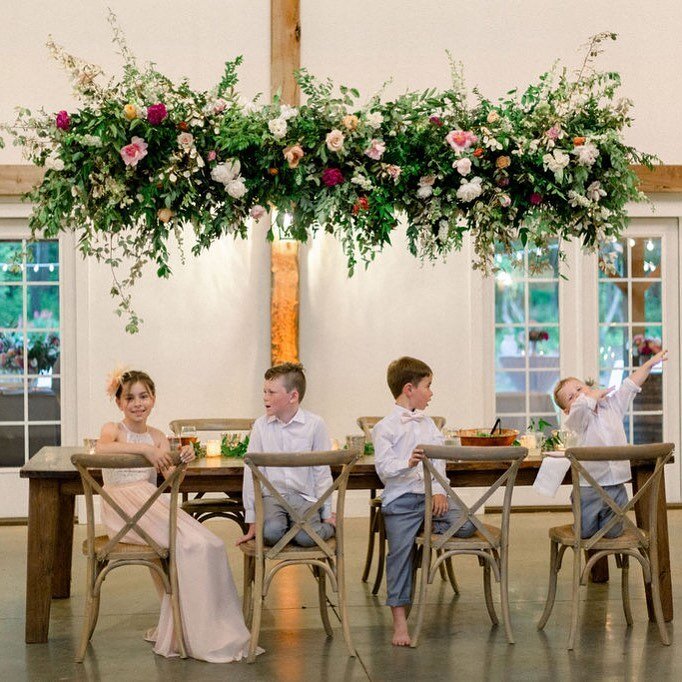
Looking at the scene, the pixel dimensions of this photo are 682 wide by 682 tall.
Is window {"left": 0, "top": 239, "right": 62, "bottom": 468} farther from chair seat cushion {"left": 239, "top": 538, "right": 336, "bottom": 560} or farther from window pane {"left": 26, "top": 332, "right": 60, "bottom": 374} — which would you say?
chair seat cushion {"left": 239, "top": 538, "right": 336, "bottom": 560}

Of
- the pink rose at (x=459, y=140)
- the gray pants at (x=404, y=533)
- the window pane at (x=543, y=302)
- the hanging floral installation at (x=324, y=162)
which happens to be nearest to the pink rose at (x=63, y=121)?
the hanging floral installation at (x=324, y=162)

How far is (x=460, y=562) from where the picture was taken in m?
6.74

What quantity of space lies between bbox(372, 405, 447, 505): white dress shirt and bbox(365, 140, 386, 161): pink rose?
113 cm

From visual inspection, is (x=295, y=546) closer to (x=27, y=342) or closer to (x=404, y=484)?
(x=404, y=484)

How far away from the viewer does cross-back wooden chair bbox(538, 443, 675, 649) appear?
4738 millimetres

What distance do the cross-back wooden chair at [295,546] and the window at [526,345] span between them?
3888 millimetres

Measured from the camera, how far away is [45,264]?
8.30m

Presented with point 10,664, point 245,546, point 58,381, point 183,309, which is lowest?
point 10,664

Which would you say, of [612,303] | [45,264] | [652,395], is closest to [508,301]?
[612,303]

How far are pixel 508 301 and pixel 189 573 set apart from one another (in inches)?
172

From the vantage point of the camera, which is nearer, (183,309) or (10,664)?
(10,664)

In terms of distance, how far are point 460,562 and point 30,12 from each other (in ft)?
16.0

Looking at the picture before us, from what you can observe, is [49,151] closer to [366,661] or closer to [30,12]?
[366,661]

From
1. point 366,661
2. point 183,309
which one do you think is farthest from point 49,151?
point 183,309
